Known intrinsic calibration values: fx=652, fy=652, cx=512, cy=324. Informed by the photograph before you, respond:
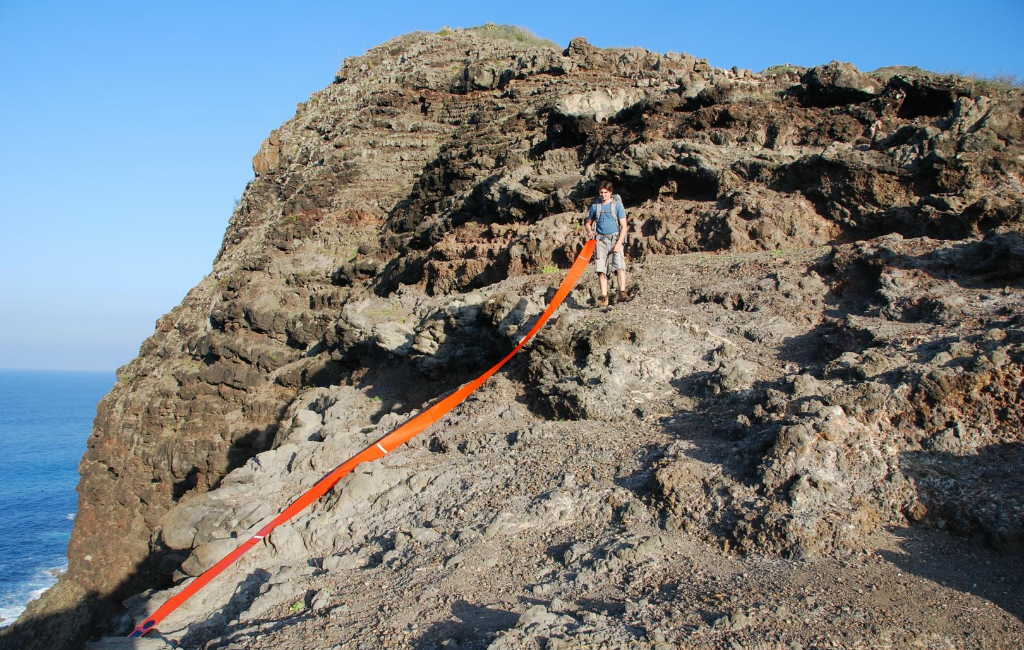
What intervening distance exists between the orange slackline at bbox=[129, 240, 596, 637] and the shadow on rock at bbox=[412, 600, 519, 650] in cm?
239

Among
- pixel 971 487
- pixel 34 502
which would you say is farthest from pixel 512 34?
pixel 34 502

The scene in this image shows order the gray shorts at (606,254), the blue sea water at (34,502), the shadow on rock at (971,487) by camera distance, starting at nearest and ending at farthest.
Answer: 1. the shadow on rock at (971,487)
2. the gray shorts at (606,254)
3. the blue sea water at (34,502)

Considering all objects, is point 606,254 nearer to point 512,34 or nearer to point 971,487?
point 971,487

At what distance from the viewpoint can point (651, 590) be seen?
372 cm

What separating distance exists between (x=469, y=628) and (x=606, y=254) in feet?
16.1

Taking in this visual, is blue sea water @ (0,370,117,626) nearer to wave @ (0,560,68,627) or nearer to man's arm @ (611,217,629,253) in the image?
wave @ (0,560,68,627)

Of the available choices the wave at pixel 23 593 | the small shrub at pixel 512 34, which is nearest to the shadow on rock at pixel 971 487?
the wave at pixel 23 593

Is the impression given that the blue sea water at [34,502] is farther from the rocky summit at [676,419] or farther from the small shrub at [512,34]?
the small shrub at [512,34]

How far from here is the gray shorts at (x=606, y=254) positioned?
24.7 feet

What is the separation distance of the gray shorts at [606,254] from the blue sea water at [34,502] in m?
22.2

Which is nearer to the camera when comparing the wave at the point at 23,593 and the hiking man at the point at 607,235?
the hiking man at the point at 607,235

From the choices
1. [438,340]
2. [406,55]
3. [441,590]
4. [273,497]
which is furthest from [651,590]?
[406,55]

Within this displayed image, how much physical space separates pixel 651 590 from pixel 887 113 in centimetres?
957

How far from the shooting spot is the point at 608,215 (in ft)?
24.9
